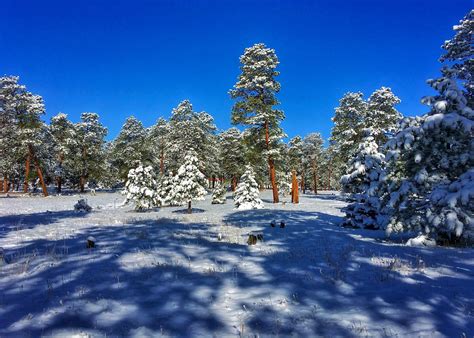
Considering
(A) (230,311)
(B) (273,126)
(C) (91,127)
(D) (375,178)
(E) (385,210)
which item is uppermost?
(C) (91,127)

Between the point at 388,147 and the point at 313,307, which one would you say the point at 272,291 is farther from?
the point at 388,147

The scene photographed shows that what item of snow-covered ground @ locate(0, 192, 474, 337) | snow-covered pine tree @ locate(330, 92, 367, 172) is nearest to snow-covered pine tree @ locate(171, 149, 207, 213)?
snow-covered ground @ locate(0, 192, 474, 337)

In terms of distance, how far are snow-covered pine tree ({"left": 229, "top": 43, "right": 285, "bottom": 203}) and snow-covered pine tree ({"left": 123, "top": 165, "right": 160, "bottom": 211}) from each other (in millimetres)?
9224

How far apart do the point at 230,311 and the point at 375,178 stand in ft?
43.1

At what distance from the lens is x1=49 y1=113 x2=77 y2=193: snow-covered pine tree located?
158 feet

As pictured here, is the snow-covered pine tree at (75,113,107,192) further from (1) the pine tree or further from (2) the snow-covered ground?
(2) the snow-covered ground

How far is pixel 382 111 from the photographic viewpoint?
34.6 metres

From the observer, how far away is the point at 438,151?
10.2 metres

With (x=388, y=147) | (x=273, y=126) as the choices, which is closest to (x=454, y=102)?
(x=388, y=147)

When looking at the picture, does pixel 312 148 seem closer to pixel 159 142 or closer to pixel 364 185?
pixel 159 142

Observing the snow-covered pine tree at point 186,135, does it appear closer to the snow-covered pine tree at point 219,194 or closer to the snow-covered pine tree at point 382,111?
the snow-covered pine tree at point 219,194

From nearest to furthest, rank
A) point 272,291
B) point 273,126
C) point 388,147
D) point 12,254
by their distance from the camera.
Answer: point 272,291
point 12,254
point 388,147
point 273,126

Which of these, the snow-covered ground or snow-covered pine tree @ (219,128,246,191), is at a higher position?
snow-covered pine tree @ (219,128,246,191)

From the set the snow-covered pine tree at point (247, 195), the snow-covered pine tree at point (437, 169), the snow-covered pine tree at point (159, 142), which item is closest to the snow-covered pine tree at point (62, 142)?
the snow-covered pine tree at point (159, 142)
